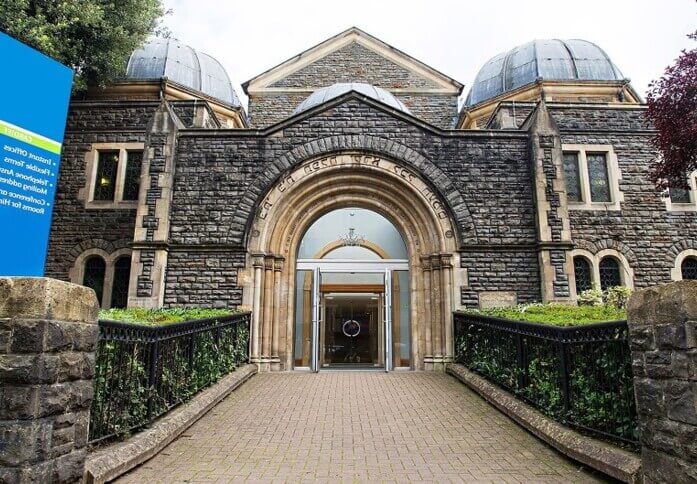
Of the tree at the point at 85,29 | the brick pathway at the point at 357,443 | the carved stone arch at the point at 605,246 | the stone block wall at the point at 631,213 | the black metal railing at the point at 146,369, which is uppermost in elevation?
the tree at the point at 85,29

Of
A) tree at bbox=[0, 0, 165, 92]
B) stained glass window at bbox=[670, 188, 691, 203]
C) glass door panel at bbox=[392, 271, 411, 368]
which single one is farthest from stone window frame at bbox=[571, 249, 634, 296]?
tree at bbox=[0, 0, 165, 92]

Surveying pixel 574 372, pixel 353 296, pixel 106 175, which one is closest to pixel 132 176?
pixel 106 175

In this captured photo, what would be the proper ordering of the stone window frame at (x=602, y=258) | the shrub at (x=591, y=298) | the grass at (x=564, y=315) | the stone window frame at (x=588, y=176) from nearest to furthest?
1. the grass at (x=564, y=315)
2. the shrub at (x=591, y=298)
3. the stone window frame at (x=602, y=258)
4. the stone window frame at (x=588, y=176)

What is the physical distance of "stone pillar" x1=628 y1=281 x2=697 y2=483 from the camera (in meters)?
3.04

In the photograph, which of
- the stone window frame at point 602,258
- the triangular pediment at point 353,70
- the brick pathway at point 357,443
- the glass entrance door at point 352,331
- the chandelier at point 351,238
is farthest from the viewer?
the triangular pediment at point 353,70

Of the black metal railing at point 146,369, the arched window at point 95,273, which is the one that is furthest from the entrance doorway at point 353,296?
the arched window at point 95,273

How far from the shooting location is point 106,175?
1211 centimetres

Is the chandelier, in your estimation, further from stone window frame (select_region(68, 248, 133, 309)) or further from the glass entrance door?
stone window frame (select_region(68, 248, 133, 309))

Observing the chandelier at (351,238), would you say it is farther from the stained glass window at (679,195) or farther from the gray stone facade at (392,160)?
the stained glass window at (679,195)

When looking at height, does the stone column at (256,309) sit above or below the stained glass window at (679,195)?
below

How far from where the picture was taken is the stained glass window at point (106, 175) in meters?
12.0

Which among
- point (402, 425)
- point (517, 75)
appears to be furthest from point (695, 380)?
point (517, 75)

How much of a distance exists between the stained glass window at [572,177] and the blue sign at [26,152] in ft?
35.9

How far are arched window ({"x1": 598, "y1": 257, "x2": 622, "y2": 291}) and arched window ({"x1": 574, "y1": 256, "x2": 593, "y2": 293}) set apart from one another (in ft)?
0.98
